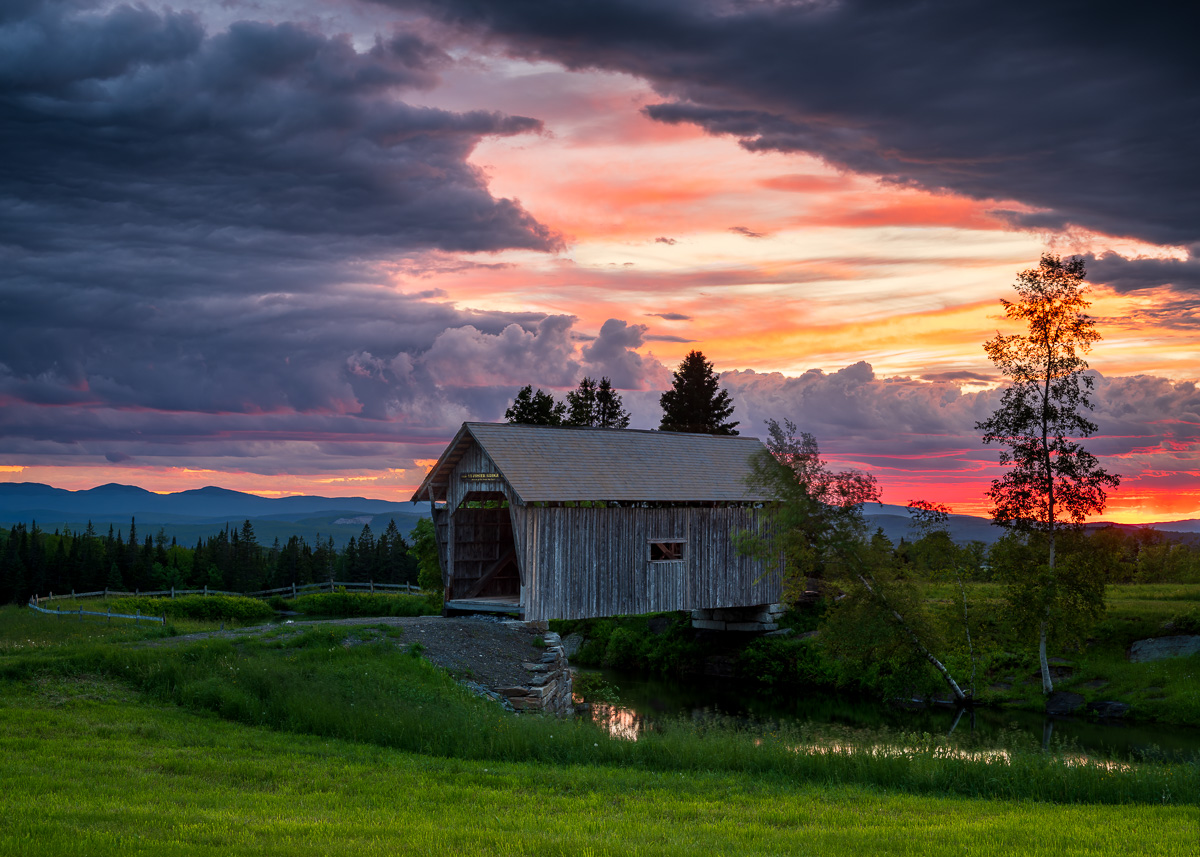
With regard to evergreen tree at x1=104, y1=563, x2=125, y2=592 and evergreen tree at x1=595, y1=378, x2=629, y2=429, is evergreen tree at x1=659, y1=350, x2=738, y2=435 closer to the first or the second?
evergreen tree at x1=595, y1=378, x2=629, y2=429

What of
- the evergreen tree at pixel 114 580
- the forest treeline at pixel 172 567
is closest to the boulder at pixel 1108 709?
the forest treeline at pixel 172 567

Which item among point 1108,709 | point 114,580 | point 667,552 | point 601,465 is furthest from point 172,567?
point 1108,709

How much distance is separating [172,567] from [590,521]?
4044 cm

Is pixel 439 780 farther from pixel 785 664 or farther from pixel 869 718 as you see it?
pixel 785 664

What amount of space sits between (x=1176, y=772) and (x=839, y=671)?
761 inches

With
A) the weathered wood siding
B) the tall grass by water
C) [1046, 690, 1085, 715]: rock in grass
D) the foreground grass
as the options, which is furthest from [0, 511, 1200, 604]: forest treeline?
the foreground grass

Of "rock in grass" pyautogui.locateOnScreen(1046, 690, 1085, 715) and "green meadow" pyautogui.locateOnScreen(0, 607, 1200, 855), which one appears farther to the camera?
"rock in grass" pyautogui.locateOnScreen(1046, 690, 1085, 715)

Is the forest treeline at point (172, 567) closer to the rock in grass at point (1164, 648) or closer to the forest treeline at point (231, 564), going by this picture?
the forest treeline at point (231, 564)

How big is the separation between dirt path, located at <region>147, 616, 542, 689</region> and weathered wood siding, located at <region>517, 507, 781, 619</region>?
2182 mm

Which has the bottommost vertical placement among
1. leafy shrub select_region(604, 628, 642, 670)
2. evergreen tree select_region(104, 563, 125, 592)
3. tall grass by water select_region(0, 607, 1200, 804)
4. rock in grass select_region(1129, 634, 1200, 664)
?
leafy shrub select_region(604, 628, 642, 670)

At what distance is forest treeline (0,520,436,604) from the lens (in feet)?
167

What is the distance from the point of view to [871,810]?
32.9 ft

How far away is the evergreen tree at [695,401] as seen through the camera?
63.8 metres

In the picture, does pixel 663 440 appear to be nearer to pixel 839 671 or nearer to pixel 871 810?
pixel 839 671
